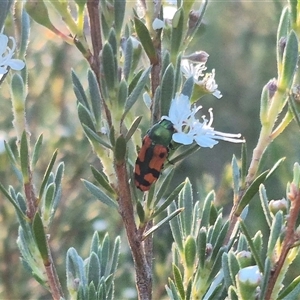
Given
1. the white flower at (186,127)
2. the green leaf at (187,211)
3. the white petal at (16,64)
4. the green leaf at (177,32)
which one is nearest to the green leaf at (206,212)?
the green leaf at (187,211)

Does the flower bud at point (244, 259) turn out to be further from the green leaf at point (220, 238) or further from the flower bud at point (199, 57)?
the flower bud at point (199, 57)

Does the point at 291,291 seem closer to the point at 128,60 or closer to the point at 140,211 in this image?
the point at 140,211

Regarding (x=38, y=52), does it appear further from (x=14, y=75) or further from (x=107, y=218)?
(x=14, y=75)

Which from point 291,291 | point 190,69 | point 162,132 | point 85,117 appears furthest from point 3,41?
point 291,291

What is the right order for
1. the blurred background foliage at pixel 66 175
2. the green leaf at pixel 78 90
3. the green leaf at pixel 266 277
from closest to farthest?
the green leaf at pixel 266 277
the green leaf at pixel 78 90
the blurred background foliage at pixel 66 175

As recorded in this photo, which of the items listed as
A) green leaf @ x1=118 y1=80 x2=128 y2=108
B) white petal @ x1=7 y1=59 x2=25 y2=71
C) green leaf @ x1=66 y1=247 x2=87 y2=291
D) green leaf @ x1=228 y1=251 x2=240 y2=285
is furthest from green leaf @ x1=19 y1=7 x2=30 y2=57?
green leaf @ x1=228 y1=251 x2=240 y2=285
